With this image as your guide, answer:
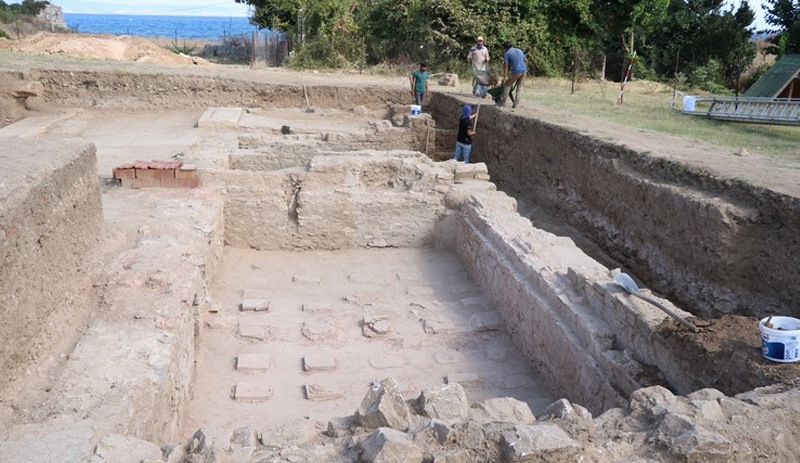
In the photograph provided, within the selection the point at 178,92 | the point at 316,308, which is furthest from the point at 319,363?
the point at 178,92

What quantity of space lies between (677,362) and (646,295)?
703 mm

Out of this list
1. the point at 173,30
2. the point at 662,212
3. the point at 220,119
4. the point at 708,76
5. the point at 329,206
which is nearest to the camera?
the point at 662,212

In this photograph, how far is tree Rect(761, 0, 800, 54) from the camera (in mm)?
17500

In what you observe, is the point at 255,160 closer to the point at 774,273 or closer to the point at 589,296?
the point at 589,296

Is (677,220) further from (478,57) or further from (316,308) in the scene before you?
(478,57)

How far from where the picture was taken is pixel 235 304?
21.6 feet

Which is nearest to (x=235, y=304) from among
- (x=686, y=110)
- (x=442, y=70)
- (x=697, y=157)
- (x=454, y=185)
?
(x=454, y=185)

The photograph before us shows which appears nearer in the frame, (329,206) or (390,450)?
(390,450)

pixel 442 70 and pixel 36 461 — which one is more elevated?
pixel 442 70

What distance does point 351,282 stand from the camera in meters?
7.30

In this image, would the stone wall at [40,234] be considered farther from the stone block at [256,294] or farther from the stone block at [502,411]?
the stone block at [502,411]

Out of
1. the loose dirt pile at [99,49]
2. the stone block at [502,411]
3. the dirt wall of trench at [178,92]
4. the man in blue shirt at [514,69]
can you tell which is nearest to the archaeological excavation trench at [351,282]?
the stone block at [502,411]

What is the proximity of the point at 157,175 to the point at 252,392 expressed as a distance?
3.72 meters

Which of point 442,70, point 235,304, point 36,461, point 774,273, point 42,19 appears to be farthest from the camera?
point 42,19
